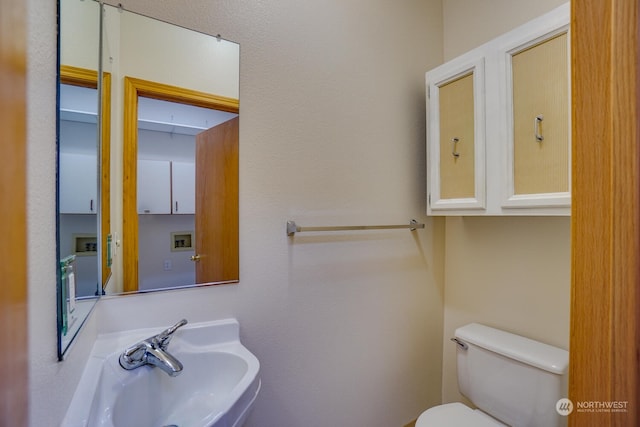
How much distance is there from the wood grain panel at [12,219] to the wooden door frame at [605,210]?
73 cm

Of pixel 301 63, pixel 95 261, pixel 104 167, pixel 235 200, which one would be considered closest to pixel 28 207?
pixel 95 261

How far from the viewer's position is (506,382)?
1285 mm

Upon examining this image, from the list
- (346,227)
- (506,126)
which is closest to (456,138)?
(506,126)

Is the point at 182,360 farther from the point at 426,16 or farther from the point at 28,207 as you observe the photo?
the point at 426,16

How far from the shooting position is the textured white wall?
1205 millimetres

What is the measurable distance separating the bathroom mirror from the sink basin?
154mm

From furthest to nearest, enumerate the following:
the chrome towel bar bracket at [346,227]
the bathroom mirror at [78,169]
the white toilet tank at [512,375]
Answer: the chrome towel bar bracket at [346,227] < the white toilet tank at [512,375] < the bathroom mirror at [78,169]

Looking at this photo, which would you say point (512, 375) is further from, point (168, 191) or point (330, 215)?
point (168, 191)

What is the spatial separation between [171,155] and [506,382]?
65.2 inches

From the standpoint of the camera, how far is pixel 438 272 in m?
1.79

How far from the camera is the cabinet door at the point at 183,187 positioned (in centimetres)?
112

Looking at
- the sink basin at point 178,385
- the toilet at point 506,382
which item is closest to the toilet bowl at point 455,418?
the toilet at point 506,382

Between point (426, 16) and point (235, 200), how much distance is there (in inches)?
61.2

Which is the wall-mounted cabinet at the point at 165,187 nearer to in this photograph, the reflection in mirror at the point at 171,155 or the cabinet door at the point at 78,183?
the reflection in mirror at the point at 171,155
